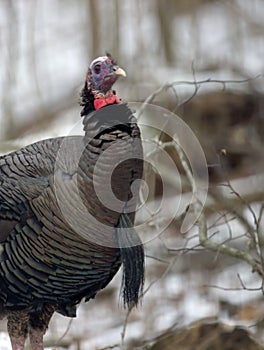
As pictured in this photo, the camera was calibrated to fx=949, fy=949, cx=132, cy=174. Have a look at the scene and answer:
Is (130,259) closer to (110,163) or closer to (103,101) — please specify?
(110,163)

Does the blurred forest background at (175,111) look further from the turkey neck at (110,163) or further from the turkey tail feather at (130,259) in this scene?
the turkey neck at (110,163)

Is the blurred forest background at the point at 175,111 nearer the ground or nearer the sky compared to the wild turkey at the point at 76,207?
nearer the ground

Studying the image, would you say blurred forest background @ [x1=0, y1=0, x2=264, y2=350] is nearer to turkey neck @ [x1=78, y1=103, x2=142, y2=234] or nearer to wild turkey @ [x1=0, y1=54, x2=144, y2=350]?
wild turkey @ [x1=0, y1=54, x2=144, y2=350]

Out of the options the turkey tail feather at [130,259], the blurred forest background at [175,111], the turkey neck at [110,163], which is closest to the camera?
the turkey neck at [110,163]

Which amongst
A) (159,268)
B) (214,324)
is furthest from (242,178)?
(214,324)

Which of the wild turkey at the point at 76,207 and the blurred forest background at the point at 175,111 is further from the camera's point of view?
the blurred forest background at the point at 175,111

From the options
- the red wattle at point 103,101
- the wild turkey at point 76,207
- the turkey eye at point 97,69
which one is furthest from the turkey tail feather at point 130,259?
the turkey eye at point 97,69

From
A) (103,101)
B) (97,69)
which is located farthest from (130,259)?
(97,69)

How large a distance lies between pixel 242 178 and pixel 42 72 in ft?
14.6

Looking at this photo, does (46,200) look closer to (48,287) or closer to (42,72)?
(48,287)

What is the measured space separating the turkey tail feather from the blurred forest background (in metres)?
0.58

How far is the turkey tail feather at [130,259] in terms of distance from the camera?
15.2ft

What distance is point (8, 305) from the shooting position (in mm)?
A: 4812

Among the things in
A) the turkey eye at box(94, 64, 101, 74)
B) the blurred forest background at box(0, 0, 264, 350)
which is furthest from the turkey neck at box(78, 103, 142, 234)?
the blurred forest background at box(0, 0, 264, 350)
